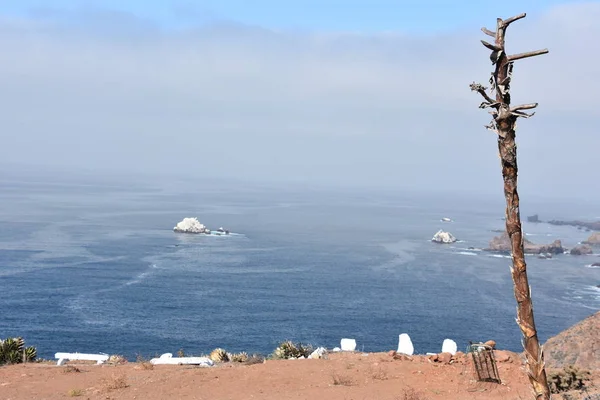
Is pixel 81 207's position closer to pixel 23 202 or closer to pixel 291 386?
pixel 23 202

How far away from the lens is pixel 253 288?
63469 millimetres

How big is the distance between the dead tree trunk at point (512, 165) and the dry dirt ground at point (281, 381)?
618cm

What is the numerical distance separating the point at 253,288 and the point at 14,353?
45706 millimetres

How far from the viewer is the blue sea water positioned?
153ft

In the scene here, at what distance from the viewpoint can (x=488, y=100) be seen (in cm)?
686

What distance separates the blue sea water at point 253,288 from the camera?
4675 cm

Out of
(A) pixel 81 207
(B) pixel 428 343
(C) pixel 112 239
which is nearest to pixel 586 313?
(B) pixel 428 343

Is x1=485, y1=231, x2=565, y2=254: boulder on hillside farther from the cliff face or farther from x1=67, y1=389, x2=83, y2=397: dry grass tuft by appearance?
x1=67, y1=389, x2=83, y2=397: dry grass tuft

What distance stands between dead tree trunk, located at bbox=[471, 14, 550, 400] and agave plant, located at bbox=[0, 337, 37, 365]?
53.3ft

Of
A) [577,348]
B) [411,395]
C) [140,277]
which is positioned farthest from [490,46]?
[140,277]

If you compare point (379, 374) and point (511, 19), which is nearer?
point (511, 19)

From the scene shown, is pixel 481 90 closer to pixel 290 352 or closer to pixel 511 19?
pixel 511 19

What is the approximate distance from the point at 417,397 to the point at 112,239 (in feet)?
285

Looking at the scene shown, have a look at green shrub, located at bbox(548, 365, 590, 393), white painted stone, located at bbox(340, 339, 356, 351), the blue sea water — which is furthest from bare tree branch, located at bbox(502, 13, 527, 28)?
the blue sea water
